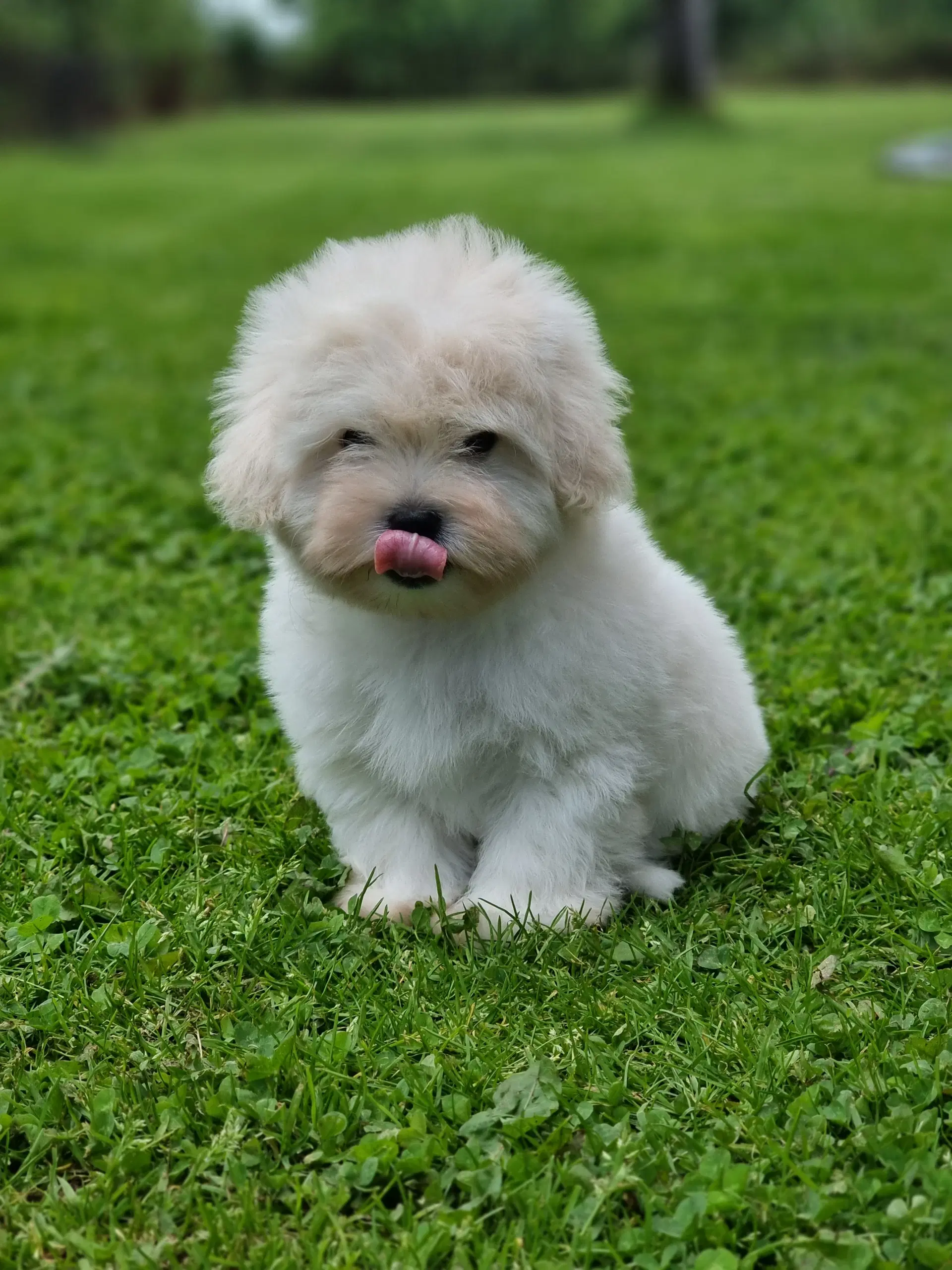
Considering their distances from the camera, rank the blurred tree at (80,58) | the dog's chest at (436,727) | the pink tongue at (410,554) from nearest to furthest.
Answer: the pink tongue at (410,554) → the dog's chest at (436,727) → the blurred tree at (80,58)

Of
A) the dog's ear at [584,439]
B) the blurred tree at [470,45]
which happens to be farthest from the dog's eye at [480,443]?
the blurred tree at [470,45]

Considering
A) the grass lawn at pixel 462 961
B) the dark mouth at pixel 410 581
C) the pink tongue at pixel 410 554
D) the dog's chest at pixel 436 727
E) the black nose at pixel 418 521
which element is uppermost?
the black nose at pixel 418 521

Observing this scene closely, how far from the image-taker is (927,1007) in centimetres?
257

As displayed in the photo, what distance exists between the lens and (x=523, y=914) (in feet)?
9.37

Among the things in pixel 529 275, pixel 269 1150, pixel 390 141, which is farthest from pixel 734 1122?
pixel 390 141

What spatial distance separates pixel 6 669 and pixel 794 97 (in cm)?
3298

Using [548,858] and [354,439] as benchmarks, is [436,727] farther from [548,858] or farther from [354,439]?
[354,439]

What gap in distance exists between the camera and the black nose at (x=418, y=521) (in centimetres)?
254

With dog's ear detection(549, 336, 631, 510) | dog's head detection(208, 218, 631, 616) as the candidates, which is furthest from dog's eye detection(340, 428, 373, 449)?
dog's ear detection(549, 336, 631, 510)

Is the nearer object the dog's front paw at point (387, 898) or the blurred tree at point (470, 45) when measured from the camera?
the dog's front paw at point (387, 898)

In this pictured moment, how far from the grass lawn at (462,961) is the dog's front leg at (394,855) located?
0.10 metres

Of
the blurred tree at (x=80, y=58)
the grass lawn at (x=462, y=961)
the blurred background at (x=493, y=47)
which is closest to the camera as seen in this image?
the grass lawn at (x=462, y=961)

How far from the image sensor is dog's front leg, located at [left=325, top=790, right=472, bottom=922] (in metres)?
3.00

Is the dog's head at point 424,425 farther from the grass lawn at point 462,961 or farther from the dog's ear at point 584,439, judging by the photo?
the grass lawn at point 462,961
